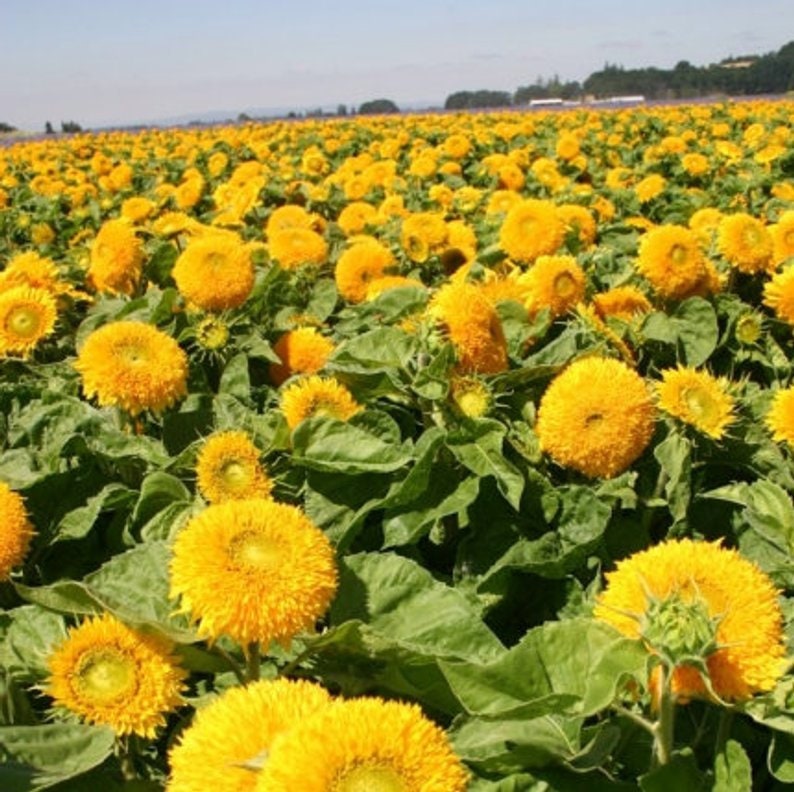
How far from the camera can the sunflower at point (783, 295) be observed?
10.2 ft

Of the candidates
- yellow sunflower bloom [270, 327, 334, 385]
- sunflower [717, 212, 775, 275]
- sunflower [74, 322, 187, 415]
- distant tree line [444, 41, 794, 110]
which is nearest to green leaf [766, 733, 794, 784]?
sunflower [74, 322, 187, 415]

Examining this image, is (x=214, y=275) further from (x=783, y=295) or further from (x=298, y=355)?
(x=783, y=295)

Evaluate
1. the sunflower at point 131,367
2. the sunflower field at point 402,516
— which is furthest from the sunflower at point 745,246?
the sunflower at point 131,367

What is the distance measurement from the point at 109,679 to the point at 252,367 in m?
1.66

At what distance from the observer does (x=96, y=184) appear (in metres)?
11.5

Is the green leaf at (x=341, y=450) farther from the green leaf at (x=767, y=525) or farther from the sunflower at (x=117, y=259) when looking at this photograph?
the sunflower at (x=117, y=259)

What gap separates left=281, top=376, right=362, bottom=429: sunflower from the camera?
243cm

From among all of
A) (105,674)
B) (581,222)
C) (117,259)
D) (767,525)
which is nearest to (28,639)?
(105,674)

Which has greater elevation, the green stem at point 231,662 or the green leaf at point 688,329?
the green leaf at point 688,329

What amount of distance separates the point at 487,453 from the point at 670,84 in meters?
56.3

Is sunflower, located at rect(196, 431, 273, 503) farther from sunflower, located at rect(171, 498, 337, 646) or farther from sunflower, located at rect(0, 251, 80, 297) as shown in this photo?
sunflower, located at rect(0, 251, 80, 297)

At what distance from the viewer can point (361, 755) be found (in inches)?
44.3

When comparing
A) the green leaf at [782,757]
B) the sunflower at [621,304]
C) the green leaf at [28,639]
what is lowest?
the green leaf at [782,757]

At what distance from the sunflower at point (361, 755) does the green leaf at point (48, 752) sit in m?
0.47
